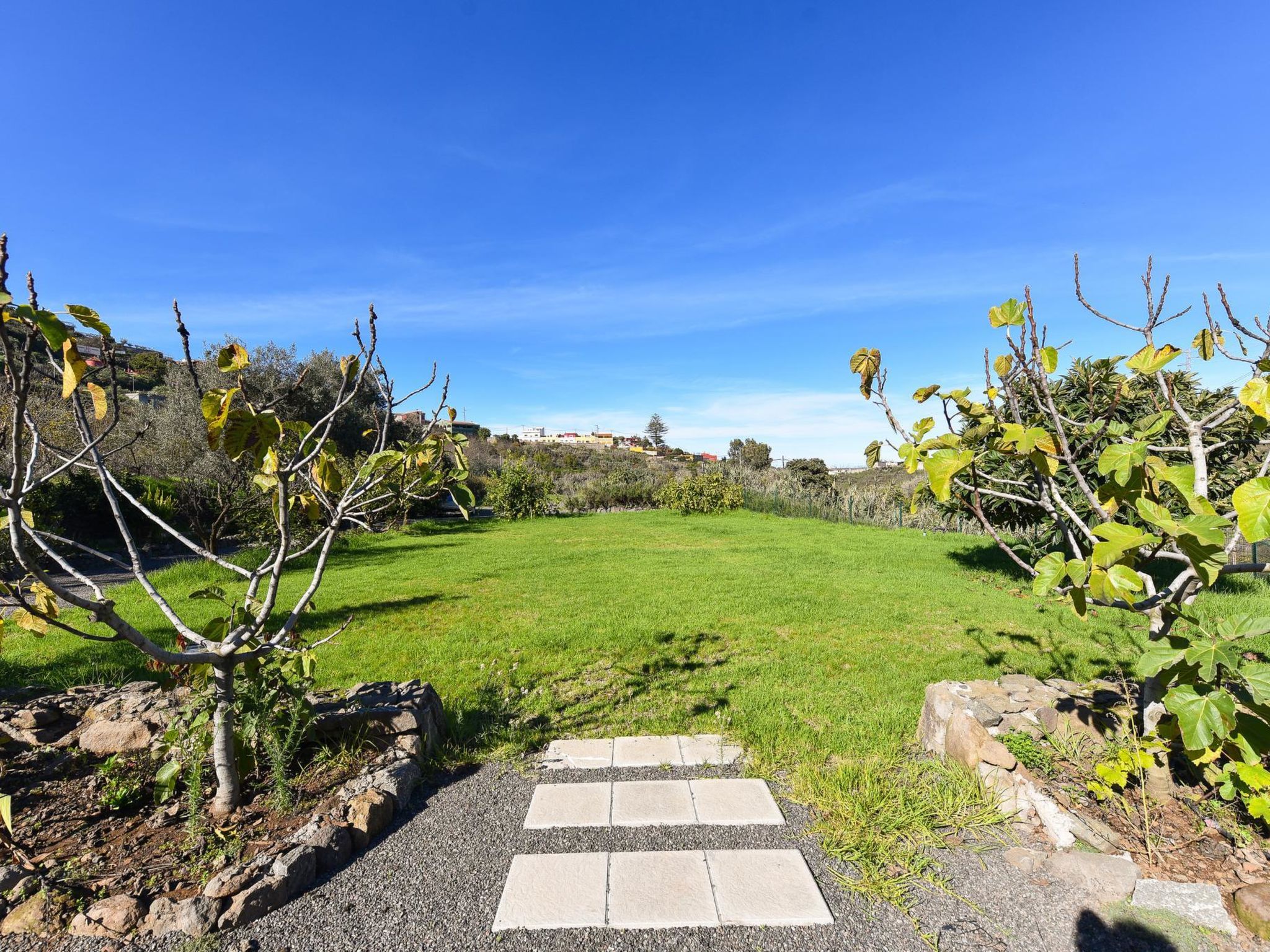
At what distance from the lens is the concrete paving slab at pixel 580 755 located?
10.9 ft

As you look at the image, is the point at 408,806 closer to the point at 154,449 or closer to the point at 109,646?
the point at 109,646

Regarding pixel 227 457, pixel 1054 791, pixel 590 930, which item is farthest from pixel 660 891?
pixel 227 457

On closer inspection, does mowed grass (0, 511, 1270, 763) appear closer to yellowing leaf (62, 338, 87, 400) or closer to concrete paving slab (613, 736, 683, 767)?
concrete paving slab (613, 736, 683, 767)

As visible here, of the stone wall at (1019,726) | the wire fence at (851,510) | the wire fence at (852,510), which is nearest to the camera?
the stone wall at (1019,726)

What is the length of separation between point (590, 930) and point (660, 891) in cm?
33

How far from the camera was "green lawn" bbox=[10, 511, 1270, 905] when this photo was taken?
10.0ft

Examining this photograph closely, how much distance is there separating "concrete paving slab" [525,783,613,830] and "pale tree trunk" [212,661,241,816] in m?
1.35

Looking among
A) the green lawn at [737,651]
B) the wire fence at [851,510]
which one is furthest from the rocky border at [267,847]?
the wire fence at [851,510]

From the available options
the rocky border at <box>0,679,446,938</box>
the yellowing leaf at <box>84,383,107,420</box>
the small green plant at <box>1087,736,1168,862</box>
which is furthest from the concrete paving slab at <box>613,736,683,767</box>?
the yellowing leaf at <box>84,383,107,420</box>

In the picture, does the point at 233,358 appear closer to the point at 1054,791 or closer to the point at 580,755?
the point at 580,755

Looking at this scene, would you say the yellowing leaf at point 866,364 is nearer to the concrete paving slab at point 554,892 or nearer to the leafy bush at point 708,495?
the concrete paving slab at point 554,892

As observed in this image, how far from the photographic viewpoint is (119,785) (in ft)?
8.71

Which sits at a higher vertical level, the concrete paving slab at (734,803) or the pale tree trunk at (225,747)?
the pale tree trunk at (225,747)

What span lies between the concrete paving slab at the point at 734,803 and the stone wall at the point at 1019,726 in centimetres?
110
